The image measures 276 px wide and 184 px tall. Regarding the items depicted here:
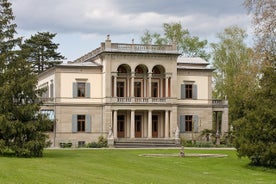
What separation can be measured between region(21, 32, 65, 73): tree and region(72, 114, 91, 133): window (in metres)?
27.5

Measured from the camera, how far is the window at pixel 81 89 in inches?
2245

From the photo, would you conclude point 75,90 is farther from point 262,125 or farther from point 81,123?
point 262,125

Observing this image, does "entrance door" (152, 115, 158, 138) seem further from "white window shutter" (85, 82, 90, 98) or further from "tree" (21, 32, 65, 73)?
"tree" (21, 32, 65, 73)

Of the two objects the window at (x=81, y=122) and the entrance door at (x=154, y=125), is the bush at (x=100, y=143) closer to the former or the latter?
the window at (x=81, y=122)

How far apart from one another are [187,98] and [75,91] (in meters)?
11.4

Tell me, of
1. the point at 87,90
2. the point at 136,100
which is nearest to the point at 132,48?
the point at 136,100

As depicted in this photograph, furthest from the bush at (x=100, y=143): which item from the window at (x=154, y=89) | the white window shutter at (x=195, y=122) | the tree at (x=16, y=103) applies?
the tree at (x=16, y=103)

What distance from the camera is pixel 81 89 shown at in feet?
188

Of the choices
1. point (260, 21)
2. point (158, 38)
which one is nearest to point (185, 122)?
point (158, 38)

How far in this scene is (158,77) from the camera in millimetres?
59281

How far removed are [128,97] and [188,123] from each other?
7.26 m

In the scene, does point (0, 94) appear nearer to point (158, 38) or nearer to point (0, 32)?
point (0, 32)

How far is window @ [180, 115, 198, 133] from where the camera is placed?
195ft

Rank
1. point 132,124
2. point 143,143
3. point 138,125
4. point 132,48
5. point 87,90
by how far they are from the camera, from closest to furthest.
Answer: point 143,143
point 132,124
point 132,48
point 87,90
point 138,125
